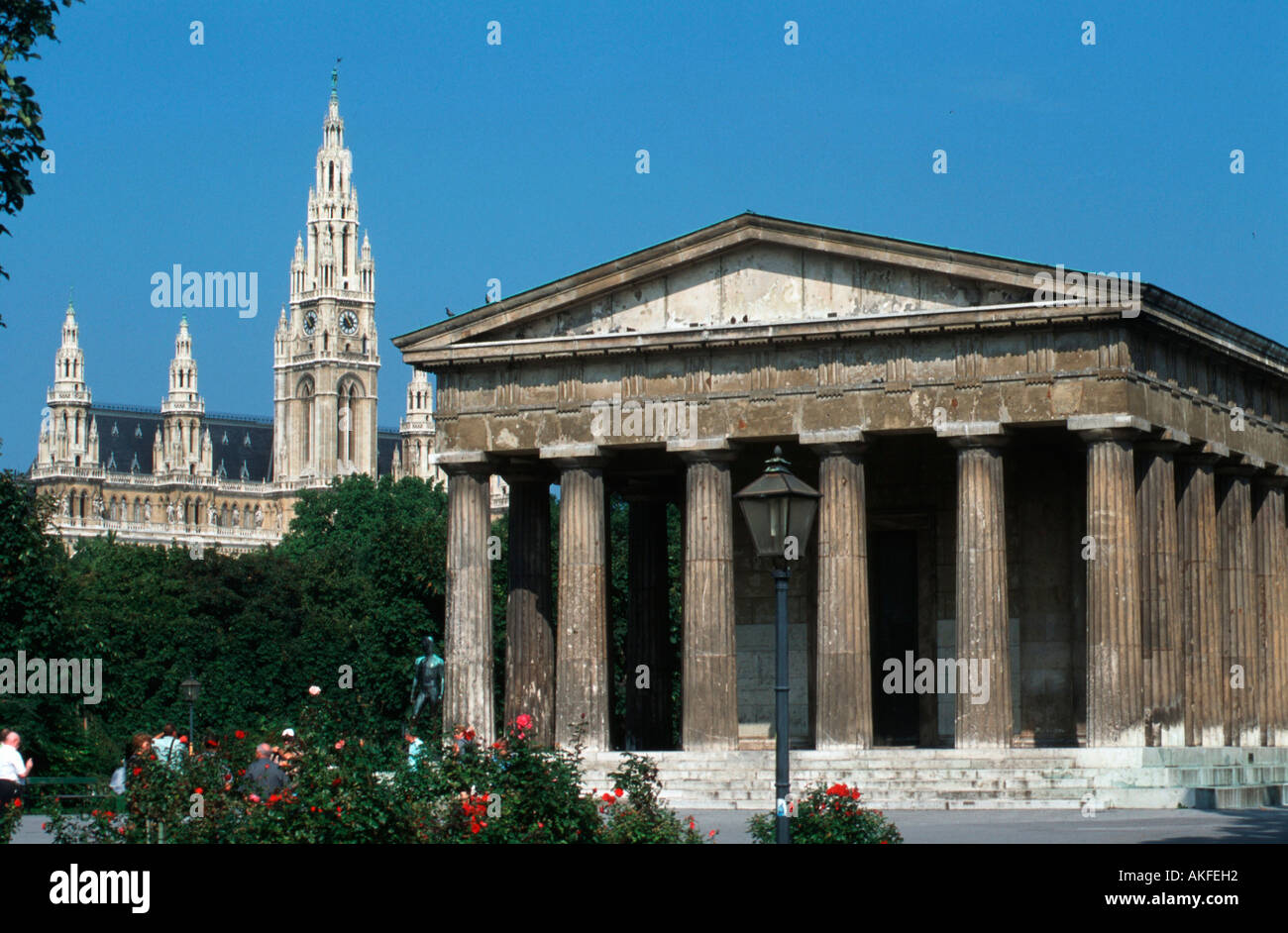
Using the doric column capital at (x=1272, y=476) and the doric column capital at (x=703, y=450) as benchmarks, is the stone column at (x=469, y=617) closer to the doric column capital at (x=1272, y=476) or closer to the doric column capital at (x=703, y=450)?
the doric column capital at (x=703, y=450)

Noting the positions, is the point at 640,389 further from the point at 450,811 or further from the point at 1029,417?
the point at 450,811

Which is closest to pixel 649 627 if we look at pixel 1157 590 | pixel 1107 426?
pixel 1157 590

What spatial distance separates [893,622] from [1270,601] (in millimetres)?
10081

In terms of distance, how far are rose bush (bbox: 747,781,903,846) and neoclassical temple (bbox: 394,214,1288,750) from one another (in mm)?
21448

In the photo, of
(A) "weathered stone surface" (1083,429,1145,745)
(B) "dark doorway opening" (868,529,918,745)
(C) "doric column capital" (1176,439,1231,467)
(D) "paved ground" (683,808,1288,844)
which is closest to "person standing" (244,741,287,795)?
(D) "paved ground" (683,808,1288,844)

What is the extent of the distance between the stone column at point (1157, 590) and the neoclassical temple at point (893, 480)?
69 millimetres

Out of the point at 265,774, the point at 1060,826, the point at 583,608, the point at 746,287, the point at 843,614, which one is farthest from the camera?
the point at 583,608

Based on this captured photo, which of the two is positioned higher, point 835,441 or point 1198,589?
point 835,441

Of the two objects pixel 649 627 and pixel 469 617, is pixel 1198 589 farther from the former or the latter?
pixel 469 617

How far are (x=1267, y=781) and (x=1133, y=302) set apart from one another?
12.2 meters

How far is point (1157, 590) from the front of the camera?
51.7m

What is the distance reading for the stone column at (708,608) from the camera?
172ft

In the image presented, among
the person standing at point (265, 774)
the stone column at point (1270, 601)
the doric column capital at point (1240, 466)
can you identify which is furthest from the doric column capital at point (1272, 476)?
the person standing at point (265, 774)
